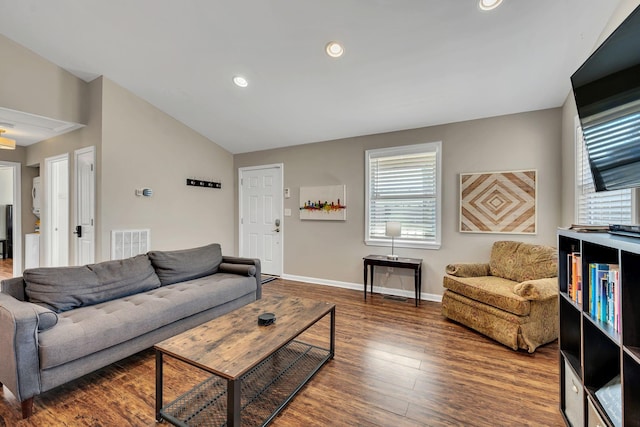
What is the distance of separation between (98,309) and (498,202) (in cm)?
411

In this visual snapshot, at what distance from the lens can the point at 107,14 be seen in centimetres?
259

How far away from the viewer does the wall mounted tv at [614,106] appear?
1.19 m

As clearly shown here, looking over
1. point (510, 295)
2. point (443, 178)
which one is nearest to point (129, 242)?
point (443, 178)

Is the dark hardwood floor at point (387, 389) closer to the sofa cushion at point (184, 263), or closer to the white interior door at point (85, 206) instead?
the sofa cushion at point (184, 263)

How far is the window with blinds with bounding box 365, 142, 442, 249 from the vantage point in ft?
12.2

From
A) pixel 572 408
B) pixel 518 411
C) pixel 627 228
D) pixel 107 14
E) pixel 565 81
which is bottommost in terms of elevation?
pixel 518 411

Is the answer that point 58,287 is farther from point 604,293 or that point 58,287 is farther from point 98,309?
point 604,293

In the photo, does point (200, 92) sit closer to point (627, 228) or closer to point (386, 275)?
point (386, 275)

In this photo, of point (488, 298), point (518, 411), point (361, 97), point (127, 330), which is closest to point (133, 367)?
point (127, 330)

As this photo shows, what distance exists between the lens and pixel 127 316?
202cm

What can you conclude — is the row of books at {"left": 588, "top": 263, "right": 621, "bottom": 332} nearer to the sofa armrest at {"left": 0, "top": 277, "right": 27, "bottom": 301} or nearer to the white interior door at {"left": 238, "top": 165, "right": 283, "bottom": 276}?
the sofa armrest at {"left": 0, "top": 277, "right": 27, "bottom": 301}

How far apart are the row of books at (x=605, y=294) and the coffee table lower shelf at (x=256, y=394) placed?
1.67 m

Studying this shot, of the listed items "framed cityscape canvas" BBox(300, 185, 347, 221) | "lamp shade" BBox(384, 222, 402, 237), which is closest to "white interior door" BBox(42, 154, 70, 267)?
"framed cityscape canvas" BBox(300, 185, 347, 221)

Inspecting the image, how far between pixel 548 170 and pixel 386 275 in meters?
2.30
